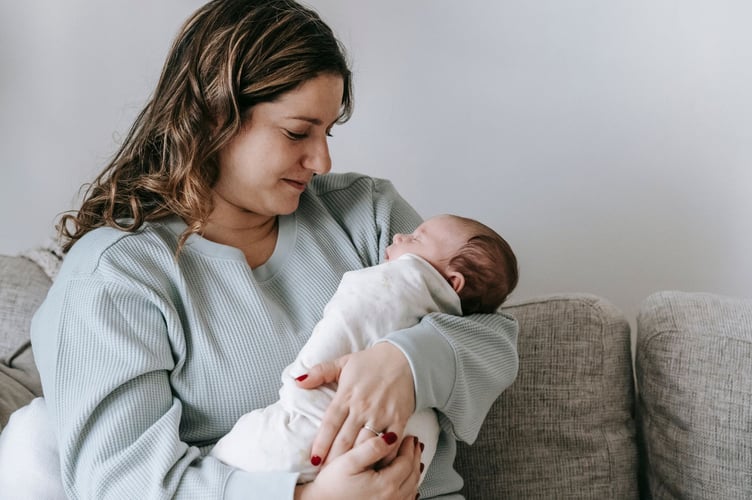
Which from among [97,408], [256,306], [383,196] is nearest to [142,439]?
[97,408]

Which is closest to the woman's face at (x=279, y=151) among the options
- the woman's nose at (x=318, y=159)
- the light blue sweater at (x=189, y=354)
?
the woman's nose at (x=318, y=159)

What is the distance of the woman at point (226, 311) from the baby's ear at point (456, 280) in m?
0.06

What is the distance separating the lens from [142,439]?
134 centimetres

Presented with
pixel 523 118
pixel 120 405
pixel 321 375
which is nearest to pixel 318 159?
pixel 321 375

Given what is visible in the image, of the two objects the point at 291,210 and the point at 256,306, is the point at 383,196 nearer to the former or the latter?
the point at 291,210

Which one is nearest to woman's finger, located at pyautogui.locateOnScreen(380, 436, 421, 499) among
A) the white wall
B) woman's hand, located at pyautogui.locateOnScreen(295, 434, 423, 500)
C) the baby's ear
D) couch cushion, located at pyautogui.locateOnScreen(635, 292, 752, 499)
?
woman's hand, located at pyautogui.locateOnScreen(295, 434, 423, 500)

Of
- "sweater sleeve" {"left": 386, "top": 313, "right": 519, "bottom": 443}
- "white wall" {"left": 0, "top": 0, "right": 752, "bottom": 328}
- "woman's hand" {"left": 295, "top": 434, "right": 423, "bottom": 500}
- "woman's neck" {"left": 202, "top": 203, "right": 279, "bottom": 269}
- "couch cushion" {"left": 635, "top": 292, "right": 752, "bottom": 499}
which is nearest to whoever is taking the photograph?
"woman's hand" {"left": 295, "top": 434, "right": 423, "bottom": 500}

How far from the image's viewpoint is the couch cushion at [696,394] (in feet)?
5.70

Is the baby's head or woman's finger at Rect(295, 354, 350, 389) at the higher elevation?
the baby's head

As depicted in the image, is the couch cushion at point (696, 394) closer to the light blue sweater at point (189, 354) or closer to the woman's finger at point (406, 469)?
the light blue sweater at point (189, 354)

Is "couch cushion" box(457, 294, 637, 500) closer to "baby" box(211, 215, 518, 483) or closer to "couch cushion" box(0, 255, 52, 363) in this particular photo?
"baby" box(211, 215, 518, 483)

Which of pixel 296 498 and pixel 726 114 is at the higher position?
pixel 726 114

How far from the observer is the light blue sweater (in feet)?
4.39

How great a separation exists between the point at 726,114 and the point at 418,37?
0.79 meters
